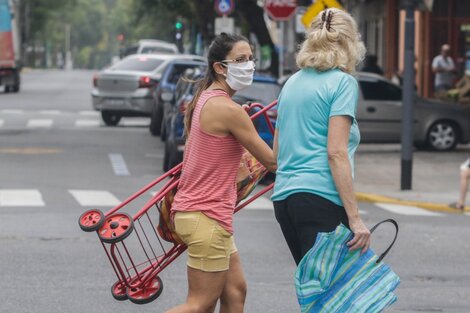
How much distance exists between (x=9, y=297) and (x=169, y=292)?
41.5 inches

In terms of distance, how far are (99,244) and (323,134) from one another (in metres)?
6.33

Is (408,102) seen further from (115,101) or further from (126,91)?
(115,101)

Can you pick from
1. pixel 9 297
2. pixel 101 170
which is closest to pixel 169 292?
pixel 9 297

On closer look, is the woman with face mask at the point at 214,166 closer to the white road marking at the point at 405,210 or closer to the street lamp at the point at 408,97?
the white road marking at the point at 405,210

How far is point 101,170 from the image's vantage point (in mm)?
20703

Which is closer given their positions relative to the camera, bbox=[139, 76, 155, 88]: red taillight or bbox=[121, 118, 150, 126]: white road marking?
bbox=[139, 76, 155, 88]: red taillight

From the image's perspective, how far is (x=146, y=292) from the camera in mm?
6586

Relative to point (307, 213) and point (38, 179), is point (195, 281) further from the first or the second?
point (38, 179)

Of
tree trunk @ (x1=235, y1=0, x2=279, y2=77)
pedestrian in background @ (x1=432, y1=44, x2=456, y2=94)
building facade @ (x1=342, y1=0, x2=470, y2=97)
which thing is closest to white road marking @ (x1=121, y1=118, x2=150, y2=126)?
tree trunk @ (x1=235, y1=0, x2=279, y2=77)

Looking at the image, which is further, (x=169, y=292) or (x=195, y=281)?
(x=169, y=292)

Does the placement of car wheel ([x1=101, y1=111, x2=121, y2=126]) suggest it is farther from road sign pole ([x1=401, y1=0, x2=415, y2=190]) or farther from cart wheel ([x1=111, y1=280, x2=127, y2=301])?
cart wheel ([x1=111, y1=280, x2=127, y2=301])

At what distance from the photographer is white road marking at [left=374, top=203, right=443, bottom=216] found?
51.8 feet

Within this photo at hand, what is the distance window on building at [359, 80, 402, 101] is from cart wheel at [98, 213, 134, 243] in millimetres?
18981

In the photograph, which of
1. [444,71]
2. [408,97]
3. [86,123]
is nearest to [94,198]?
[408,97]
